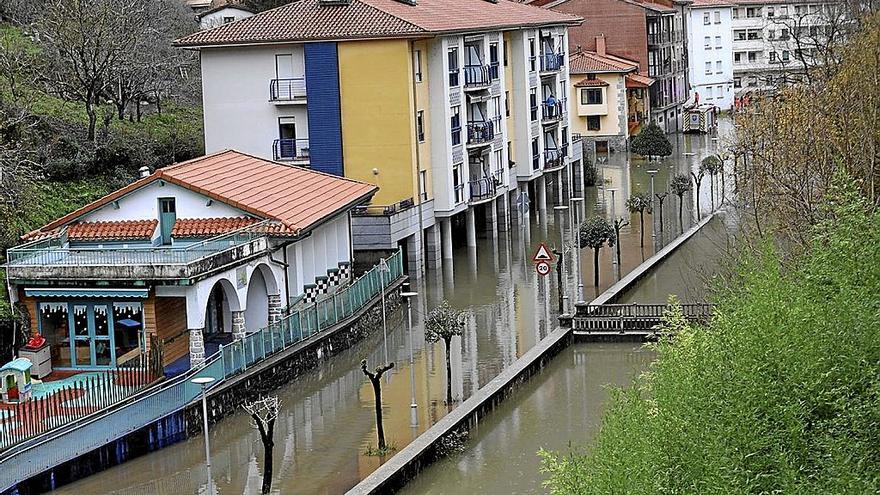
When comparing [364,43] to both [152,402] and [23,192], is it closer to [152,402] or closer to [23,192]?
[23,192]

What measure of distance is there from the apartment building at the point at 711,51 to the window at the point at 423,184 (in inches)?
2266

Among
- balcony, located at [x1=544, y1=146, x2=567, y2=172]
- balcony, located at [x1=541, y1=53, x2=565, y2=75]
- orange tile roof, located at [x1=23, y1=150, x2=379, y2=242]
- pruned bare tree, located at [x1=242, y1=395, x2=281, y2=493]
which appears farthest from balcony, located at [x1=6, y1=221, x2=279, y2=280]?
balcony, located at [x1=541, y1=53, x2=565, y2=75]

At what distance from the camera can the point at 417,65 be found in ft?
150

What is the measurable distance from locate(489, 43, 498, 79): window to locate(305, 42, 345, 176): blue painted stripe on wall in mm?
9090

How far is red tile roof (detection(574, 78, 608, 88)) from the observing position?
77.3 metres

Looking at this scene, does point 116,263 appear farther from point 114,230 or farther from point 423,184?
point 423,184

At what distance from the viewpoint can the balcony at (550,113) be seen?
5800 cm

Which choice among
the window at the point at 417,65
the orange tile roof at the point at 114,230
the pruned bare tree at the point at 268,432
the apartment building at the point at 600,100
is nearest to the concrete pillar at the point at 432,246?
the window at the point at 417,65

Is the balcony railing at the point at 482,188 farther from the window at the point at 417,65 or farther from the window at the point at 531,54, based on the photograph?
the window at the point at 531,54

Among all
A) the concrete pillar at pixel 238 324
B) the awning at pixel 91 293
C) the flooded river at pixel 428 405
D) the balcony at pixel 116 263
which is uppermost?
the balcony at pixel 116 263

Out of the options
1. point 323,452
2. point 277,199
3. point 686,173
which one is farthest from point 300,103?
point 686,173

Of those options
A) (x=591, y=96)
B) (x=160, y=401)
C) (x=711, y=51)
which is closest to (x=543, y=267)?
(x=160, y=401)

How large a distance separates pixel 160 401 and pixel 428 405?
5.48 m

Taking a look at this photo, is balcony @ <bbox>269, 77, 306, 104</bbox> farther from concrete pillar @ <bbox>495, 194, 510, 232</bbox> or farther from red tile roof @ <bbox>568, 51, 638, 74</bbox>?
red tile roof @ <bbox>568, 51, 638, 74</bbox>
